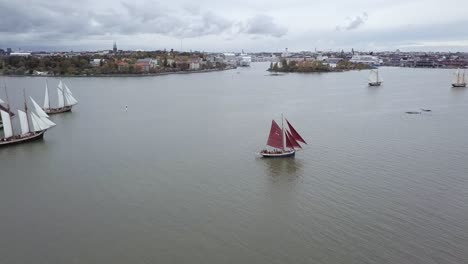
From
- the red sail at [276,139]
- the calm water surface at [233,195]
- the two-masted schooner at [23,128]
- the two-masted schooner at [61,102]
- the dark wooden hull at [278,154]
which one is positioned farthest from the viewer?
the two-masted schooner at [61,102]

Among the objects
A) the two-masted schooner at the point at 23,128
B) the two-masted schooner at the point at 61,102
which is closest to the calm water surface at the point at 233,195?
the two-masted schooner at the point at 23,128

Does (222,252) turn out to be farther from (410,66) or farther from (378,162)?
(410,66)

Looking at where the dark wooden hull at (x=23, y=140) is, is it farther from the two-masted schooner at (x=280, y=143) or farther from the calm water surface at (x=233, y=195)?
the two-masted schooner at (x=280, y=143)

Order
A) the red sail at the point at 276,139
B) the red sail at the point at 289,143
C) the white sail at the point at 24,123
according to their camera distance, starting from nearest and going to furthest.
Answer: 1. the red sail at the point at 276,139
2. the red sail at the point at 289,143
3. the white sail at the point at 24,123

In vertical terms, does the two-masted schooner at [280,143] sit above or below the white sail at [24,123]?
below

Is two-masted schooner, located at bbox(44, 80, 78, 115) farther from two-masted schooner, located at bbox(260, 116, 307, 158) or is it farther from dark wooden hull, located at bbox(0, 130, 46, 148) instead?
two-masted schooner, located at bbox(260, 116, 307, 158)

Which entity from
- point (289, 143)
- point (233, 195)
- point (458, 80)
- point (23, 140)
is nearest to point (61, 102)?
point (23, 140)

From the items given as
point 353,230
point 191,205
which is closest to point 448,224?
point 353,230

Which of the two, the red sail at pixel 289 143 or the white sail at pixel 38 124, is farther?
the white sail at pixel 38 124

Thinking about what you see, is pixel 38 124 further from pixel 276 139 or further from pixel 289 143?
pixel 289 143
